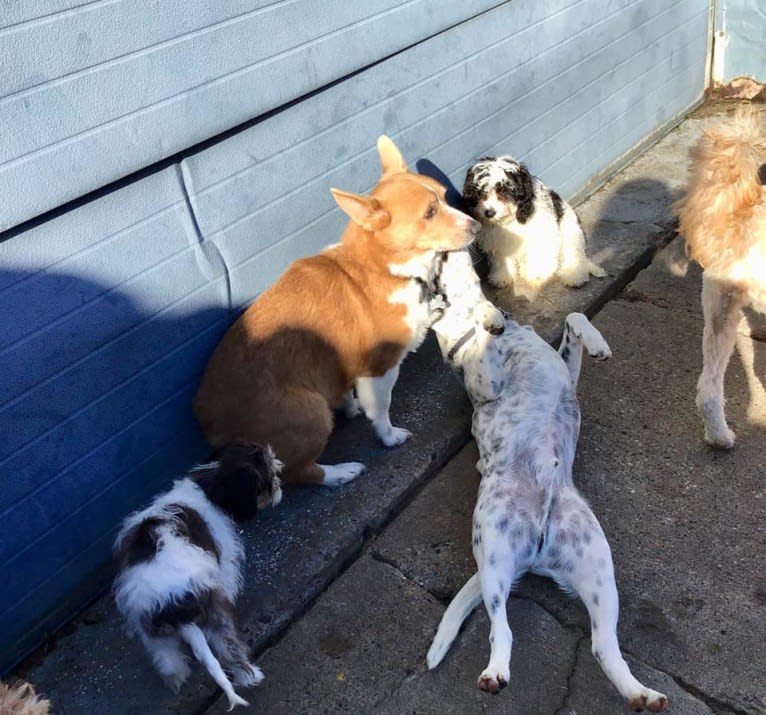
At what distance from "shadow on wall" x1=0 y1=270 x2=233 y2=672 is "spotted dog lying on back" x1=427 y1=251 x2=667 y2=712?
4.63ft

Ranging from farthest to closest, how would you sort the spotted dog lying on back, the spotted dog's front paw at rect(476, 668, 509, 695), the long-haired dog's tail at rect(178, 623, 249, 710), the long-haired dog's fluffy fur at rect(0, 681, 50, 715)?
the spotted dog lying on back
the spotted dog's front paw at rect(476, 668, 509, 695)
the long-haired dog's tail at rect(178, 623, 249, 710)
the long-haired dog's fluffy fur at rect(0, 681, 50, 715)

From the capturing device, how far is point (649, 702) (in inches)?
108

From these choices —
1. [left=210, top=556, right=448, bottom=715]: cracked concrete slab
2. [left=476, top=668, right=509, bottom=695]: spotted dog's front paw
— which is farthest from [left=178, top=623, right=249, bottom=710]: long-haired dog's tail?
[left=476, top=668, right=509, bottom=695]: spotted dog's front paw

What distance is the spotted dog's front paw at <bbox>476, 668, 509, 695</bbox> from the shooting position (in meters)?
2.83

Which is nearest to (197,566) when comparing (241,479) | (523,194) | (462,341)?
(241,479)

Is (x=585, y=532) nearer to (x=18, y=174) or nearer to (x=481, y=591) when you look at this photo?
(x=481, y=591)

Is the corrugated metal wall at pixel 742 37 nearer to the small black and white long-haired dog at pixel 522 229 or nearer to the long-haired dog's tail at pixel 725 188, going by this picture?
the small black and white long-haired dog at pixel 522 229

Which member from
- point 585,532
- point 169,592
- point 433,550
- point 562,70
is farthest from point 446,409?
point 562,70

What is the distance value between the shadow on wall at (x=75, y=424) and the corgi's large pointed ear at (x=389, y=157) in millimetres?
1219

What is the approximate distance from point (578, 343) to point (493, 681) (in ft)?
6.52

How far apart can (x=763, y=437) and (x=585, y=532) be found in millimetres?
1428

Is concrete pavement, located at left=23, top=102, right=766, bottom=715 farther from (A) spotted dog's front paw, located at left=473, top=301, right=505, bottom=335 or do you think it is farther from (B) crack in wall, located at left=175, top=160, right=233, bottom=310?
(B) crack in wall, located at left=175, top=160, right=233, bottom=310

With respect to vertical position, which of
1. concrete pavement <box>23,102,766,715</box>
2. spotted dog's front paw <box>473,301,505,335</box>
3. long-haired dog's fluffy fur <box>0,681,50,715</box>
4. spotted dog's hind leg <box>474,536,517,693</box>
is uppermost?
long-haired dog's fluffy fur <box>0,681,50,715</box>

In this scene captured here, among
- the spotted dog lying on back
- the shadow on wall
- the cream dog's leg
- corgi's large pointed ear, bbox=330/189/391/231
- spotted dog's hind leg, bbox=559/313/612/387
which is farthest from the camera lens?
spotted dog's hind leg, bbox=559/313/612/387
